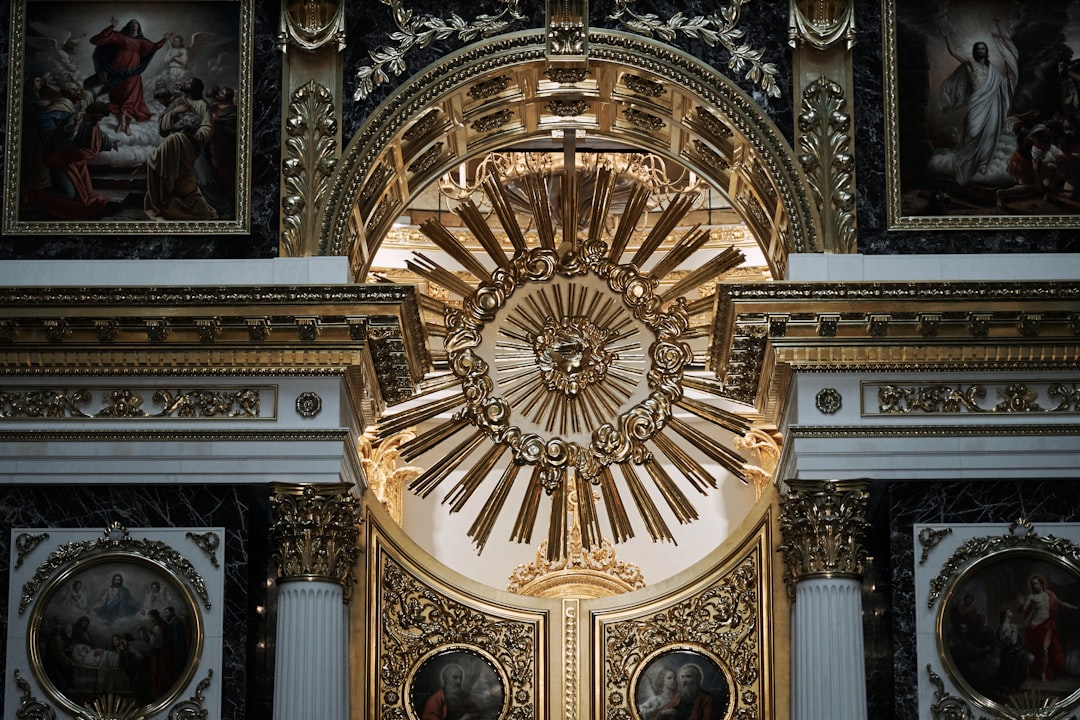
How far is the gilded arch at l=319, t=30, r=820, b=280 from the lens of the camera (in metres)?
18.0

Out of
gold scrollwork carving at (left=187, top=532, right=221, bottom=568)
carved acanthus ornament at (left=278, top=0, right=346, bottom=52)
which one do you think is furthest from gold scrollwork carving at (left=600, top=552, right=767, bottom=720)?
carved acanthus ornament at (left=278, top=0, right=346, bottom=52)

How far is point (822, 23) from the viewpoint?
59.8 feet

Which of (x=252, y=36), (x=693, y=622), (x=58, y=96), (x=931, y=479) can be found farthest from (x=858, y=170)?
(x=58, y=96)

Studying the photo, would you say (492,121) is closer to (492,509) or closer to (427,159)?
(427,159)

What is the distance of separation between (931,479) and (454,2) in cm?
547

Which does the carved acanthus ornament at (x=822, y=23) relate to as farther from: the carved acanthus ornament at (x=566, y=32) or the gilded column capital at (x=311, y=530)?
the gilded column capital at (x=311, y=530)

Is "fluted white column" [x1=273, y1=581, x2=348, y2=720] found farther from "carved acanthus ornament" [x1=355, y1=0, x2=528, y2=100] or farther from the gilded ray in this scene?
"carved acanthus ornament" [x1=355, y1=0, x2=528, y2=100]

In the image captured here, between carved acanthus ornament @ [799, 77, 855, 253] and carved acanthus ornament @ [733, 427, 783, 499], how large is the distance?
265 cm

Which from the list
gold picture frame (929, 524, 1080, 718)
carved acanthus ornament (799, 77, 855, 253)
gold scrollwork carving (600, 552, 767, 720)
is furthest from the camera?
gold scrollwork carving (600, 552, 767, 720)

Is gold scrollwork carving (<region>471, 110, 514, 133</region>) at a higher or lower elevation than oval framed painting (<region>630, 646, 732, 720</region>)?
higher

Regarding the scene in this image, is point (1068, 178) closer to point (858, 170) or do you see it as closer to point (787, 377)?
point (858, 170)

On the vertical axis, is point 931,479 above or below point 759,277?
below

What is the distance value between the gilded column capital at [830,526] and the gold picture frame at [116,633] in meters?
4.63

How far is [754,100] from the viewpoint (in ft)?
59.7
